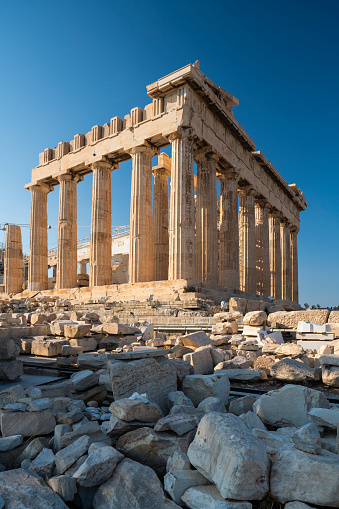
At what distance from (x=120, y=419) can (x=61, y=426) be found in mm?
493

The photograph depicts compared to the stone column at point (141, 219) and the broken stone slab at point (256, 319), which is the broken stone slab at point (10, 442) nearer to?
the broken stone slab at point (256, 319)

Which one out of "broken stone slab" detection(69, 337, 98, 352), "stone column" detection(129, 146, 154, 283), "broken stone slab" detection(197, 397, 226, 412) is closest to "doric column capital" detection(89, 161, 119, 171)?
"stone column" detection(129, 146, 154, 283)

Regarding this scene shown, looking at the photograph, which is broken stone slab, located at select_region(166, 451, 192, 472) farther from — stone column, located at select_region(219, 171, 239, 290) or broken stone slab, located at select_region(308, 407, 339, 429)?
stone column, located at select_region(219, 171, 239, 290)

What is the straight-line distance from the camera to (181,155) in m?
18.3

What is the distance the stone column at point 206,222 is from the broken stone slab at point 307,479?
1809cm

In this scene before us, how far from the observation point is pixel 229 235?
891 inches

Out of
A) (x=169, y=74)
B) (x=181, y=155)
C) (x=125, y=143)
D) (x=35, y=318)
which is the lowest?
(x=35, y=318)

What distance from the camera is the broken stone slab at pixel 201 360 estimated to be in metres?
5.75

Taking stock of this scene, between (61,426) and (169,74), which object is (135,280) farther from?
(61,426)

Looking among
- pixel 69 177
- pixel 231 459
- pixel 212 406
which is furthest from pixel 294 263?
pixel 231 459

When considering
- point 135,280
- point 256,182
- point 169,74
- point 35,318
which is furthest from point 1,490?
point 256,182

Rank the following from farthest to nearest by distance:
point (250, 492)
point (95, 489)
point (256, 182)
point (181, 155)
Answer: point (256, 182), point (181, 155), point (95, 489), point (250, 492)

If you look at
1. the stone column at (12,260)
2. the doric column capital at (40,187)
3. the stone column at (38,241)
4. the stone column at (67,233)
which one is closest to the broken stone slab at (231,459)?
the stone column at (67,233)

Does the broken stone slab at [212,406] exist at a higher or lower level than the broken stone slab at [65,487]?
higher
